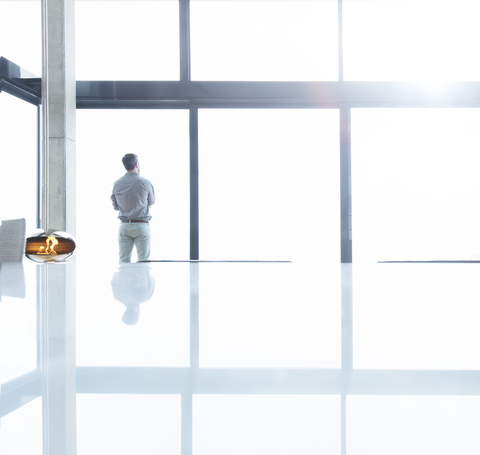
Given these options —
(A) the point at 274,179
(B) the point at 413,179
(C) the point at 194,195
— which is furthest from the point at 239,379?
(B) the point at 413,179

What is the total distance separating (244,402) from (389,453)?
9 cm

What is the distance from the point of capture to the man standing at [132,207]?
11.6ft

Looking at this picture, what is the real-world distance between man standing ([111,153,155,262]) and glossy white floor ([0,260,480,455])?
3.02m

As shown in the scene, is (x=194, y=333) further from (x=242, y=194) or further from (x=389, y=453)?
Answer: (x=242, y=194)

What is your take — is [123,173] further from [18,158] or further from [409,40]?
[409,40]

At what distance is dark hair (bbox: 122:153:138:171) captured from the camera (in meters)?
3.54

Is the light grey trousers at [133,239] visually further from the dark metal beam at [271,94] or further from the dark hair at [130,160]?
the dark metal beam at [271,94]

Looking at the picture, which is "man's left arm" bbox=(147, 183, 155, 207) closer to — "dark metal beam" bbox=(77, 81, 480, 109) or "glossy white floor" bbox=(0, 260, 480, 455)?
"dark metal beam" bbox=(77, 81, 480, 109)

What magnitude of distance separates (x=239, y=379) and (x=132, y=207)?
3398 mm

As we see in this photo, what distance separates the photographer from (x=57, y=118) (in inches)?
148

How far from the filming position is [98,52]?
4012mm

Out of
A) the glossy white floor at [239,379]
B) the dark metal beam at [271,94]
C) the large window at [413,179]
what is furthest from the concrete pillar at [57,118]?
the glossy white floor at [239,379]

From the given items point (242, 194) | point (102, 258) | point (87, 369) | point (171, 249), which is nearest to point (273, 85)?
point (242, 194)

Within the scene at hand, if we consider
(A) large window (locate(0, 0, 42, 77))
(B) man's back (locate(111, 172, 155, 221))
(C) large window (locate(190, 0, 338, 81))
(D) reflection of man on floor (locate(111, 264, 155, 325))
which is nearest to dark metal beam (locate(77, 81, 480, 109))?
(C) large window (locate(190, 0, 338, 81))
